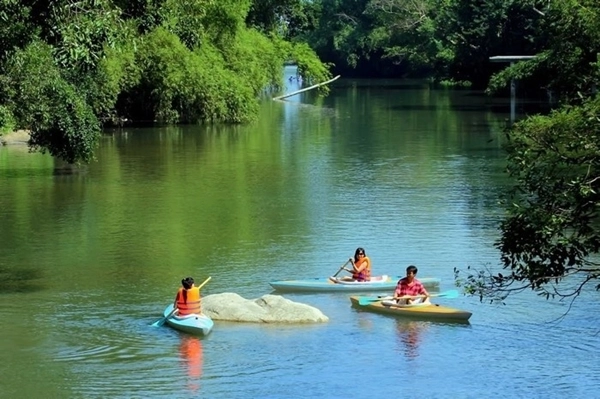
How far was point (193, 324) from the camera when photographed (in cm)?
1775

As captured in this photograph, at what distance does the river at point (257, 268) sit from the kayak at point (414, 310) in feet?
0.72

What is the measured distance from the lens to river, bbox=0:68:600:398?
52.1 feet

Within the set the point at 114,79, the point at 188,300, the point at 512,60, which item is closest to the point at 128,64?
the point at 114,79

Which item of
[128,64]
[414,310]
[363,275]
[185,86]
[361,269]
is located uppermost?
[128,64]

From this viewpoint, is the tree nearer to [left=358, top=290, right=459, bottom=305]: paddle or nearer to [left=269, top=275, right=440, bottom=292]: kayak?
[left=358, top=290, right=459, bottom=305]: paddle

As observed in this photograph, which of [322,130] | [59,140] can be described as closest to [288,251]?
[59,140]

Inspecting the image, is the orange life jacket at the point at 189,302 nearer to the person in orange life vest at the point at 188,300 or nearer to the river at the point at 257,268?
the person in orange life vest at the point at 188,300

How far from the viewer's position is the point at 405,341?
17719 mm

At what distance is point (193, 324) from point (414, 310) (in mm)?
3717

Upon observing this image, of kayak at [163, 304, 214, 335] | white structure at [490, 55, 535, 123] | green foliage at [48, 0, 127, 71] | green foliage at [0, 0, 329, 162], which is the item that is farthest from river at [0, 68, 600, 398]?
white structure at [490, 55, 535, 123]

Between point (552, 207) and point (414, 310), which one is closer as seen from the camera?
point (552, 207)

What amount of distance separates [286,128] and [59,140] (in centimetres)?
2300

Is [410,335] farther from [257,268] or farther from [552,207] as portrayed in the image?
[552,207]

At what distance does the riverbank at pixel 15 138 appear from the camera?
42812 mm
